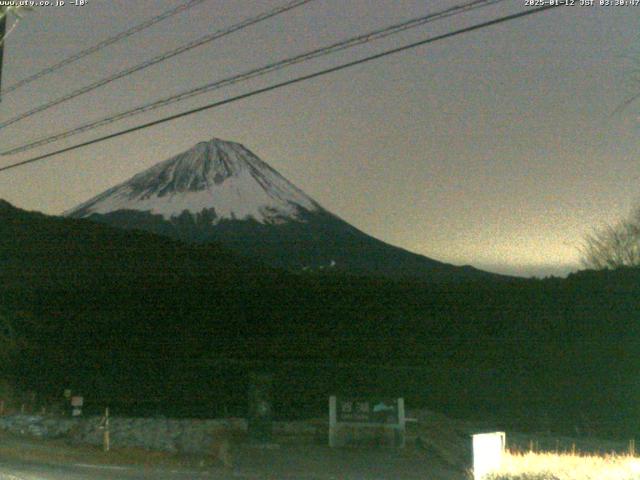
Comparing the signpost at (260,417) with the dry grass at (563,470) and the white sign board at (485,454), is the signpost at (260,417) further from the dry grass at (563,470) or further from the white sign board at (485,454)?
the dry grass at (563,470)

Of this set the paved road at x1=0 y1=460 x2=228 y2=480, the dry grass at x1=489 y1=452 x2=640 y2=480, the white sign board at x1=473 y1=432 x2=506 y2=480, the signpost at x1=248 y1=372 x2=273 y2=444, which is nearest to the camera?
the dry grass at x1=489 y1=452 x2=640 y2=480

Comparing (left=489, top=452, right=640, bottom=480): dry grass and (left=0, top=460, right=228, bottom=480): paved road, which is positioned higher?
(left=489, top=452, right=640, bottom=480): dry grass

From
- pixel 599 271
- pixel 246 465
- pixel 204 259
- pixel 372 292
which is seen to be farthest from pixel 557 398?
pixel 204 259

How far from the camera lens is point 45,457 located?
19.3 metres

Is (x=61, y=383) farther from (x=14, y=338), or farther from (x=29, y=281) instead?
(x=14, y=338)

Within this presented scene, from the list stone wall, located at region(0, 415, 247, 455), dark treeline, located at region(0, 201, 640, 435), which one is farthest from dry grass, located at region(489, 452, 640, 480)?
dark treeline, located at region(0, 201, 640, 435)

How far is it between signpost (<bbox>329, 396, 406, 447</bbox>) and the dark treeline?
12.5 metres

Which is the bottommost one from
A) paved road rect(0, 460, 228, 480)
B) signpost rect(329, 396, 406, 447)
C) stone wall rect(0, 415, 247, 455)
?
stone wall rect(0, 415, 247, 455)

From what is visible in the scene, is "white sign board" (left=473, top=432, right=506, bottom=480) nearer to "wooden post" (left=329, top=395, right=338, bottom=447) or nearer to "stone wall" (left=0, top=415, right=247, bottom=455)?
"wooden post" (left=329, top=395, right=338, bottom=447)

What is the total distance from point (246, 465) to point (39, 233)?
45.0 m

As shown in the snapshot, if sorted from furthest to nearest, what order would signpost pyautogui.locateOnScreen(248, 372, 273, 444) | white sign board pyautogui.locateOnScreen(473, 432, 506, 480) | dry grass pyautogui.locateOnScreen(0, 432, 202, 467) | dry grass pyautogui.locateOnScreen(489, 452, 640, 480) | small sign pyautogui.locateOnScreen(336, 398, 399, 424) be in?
signpost pyautogui.locateOnScreen(248, 372, 273, 444)
small sign pyautogui.locateOnScreen(336, 398, 399, 424)
dry grass pyautogui.locateOnScreen(0, 432, 202, 467)
white sign board pyautogui.locateOnScreen(473, 432, 506, 480)
dry grass pyautogui.locateOnScreen(489, 452, 640, 480)

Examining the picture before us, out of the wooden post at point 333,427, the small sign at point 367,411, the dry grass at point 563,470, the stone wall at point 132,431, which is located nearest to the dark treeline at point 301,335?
the stone wall at point 132,431

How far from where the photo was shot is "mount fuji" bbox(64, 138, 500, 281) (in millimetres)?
97125

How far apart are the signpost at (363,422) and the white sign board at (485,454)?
33.4 feet
